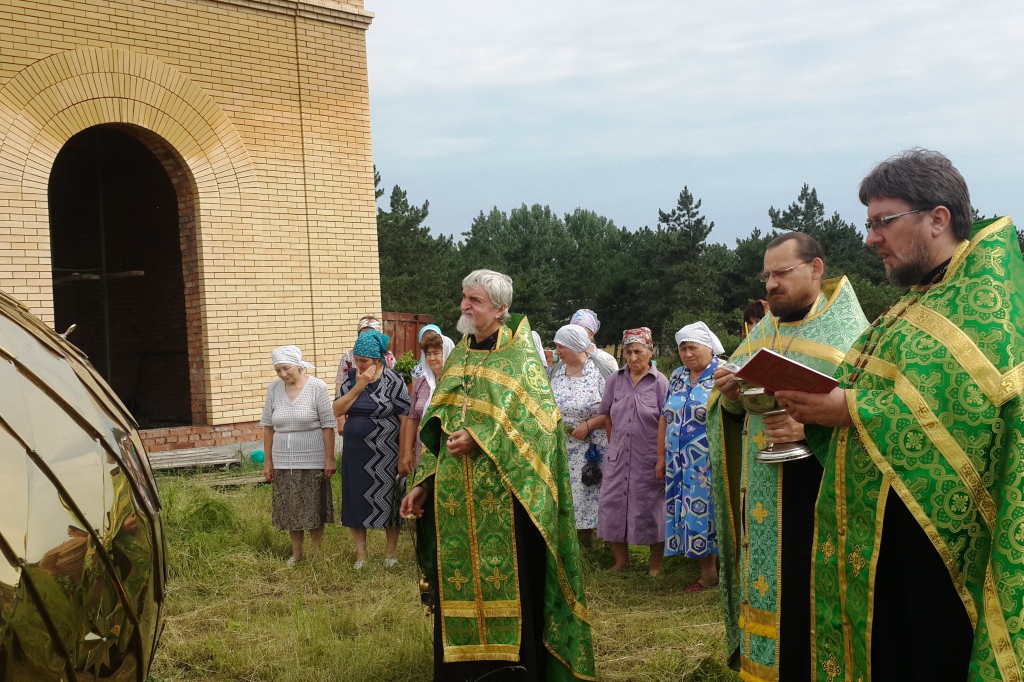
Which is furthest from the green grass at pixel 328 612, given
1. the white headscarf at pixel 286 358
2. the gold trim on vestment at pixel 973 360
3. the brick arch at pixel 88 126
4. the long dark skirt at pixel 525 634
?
the brick arch at pixel 88 126

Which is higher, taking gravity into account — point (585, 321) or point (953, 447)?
point (585, 321)

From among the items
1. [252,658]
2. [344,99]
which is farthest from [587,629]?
[344,99]

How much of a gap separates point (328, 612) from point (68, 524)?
527cm

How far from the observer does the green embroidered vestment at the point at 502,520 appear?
439cm

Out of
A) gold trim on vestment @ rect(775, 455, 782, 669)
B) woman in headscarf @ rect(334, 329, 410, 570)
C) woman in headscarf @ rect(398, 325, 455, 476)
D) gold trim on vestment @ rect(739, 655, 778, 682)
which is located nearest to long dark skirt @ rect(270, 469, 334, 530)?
woman in headscarf @ rect(334, 329, 410, 570)

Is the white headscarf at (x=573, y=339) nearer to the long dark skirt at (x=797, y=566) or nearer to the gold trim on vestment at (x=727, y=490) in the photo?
the gold trim on vestment at (x=727, y=490)

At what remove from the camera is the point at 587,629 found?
4.41m

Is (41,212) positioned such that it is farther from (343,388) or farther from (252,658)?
(252,658)

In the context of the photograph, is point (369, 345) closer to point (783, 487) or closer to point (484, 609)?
point (484, 609)

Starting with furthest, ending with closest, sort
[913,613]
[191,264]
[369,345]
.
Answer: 1. [191,264]
2. [369,345]
3. [913,613]

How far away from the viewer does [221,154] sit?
1074cm

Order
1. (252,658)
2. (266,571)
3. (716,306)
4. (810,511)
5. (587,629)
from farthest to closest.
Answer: (716,306) → (266,571) → (252,658) → (587,629) → (810,511)

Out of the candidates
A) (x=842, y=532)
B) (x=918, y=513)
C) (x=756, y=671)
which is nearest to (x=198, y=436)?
(x=756, y=671)

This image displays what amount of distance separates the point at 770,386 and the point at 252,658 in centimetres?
356
